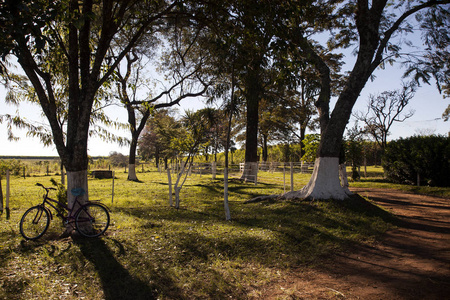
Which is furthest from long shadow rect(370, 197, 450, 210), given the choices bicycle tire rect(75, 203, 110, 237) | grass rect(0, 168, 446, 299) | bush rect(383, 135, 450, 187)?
bicycle tire rect(75, 203, 110, 237)

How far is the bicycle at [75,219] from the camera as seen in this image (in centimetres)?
557

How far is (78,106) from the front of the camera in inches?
231

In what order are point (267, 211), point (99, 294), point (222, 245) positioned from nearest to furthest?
1. point (99, 294)
2. point (222, 245)
3. point (267, 211)

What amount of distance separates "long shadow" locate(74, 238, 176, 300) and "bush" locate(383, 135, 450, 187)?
1329 cm

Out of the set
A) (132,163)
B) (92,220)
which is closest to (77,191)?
(92,220)

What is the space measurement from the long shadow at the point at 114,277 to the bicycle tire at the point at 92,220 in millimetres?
505

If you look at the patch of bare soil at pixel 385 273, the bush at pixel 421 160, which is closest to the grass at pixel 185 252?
the patch of bare soil at pixel 385 273

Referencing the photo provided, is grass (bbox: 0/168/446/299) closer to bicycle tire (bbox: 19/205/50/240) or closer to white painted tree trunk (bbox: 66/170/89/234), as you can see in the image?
bicycle tire (bbox: 19/205/50/240)

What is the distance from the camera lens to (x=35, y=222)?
5.89 metres

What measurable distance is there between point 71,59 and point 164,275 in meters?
4.78

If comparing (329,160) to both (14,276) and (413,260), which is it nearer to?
(413,260)

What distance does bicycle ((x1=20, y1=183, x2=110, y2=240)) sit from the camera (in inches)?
219

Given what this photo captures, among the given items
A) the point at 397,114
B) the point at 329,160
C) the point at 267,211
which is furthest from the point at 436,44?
the point at 397,114

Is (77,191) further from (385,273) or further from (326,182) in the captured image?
(326,182)
